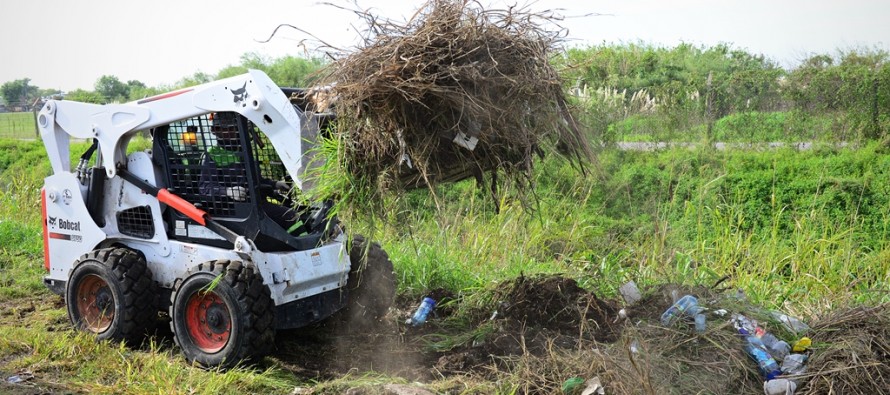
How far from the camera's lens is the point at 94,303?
5.72 metres

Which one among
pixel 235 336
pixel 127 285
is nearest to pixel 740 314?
pixel 235 336

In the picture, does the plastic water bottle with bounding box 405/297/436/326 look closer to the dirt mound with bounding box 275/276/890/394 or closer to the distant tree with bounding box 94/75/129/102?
the dirt mound with bounding box 275/276/890/394

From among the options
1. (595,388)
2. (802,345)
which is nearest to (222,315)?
(595,388)

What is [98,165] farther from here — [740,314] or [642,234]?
[642,234]

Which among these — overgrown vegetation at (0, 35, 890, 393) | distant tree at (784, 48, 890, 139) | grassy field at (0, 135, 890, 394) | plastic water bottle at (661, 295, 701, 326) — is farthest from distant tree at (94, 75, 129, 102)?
plastic water bottle at (661, 295, 701, 326)

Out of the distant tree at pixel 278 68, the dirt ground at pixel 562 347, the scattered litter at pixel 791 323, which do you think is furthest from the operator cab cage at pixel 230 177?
the distant tree at pixel 278 68

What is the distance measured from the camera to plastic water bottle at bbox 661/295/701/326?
4855mm

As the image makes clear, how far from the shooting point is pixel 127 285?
5312 millimetres

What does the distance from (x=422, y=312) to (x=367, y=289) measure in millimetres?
495

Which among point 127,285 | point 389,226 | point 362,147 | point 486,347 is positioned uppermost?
point 362,147

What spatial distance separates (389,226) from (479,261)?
2.55m

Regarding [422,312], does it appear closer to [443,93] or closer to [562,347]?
[562,347]

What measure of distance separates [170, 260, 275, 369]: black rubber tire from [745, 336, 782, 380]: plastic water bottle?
3077 mm

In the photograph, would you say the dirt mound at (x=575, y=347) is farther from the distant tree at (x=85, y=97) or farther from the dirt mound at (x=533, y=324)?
the distant tree at (x=85, y=97)
